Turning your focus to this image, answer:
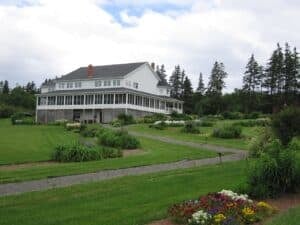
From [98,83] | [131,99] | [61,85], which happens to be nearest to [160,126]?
[131,99]

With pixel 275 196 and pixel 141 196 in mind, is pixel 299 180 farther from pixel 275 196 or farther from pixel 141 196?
pixel 141 196

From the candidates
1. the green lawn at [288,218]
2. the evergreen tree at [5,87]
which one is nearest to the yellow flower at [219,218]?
the green lawn at [288,218]

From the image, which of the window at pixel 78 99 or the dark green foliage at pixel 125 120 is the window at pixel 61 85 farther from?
the dark green foliage at pixel 125 120

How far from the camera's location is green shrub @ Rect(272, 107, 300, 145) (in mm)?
20219

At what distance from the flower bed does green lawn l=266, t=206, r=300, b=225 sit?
332 mm

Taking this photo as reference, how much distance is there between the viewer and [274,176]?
1181cm

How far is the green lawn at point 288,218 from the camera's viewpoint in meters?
8.65

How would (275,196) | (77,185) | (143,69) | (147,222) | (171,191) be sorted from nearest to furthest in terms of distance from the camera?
1. (147,222)
2. (275,196)
3. (171,191)
4. (77,185)
5. (143,69)

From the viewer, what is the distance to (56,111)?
73500mm

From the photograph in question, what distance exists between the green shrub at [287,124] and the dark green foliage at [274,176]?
847cm

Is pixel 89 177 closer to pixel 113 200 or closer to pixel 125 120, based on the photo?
pixel 113 200

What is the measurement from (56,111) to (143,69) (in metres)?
14.4

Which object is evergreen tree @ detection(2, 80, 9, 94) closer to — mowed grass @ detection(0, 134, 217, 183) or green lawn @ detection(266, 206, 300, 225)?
mowed grass @ detection(0, 134, 217, 183)

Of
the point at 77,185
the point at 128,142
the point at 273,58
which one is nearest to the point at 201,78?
the point at 273,58
